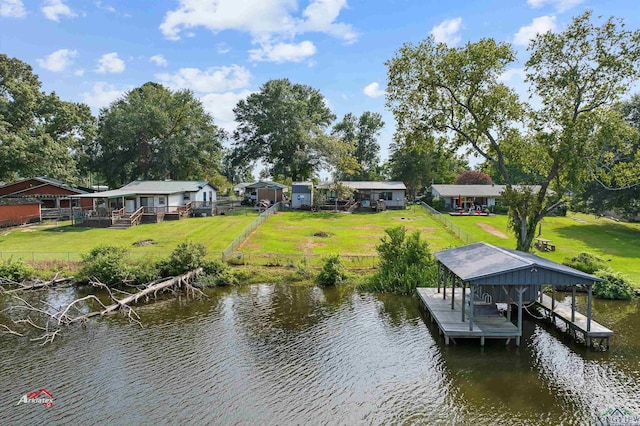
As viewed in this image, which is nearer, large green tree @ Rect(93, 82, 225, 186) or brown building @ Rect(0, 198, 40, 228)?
brown building @ Rect(0, 198, 40, 228)

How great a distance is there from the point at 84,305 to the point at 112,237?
13.5m

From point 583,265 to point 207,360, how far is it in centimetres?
2204

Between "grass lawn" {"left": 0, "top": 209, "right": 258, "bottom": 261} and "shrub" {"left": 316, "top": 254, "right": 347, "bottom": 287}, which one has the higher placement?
"grass lawn" {"left": 0, "top": 209, "right": 258, "bottom": 261}

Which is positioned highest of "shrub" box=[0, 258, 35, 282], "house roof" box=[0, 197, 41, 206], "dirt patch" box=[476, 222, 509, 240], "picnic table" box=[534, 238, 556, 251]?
"house roof" box=[0, 197, 41, 206]

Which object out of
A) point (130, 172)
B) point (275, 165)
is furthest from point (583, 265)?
point (130, 172)

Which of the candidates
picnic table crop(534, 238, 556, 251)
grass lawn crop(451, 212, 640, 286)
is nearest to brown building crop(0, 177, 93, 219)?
grass lawn crop(451, 212, 640, 286)

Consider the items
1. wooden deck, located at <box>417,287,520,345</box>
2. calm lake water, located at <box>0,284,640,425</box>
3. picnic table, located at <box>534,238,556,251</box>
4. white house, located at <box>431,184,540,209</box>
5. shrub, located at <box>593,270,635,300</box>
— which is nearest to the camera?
calm lake water, located at <box>0,284,640,425</box>

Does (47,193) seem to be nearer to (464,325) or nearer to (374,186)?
(374,186)

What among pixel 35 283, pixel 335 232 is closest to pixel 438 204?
pixel 335 232

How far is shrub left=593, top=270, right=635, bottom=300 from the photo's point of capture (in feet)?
71.8

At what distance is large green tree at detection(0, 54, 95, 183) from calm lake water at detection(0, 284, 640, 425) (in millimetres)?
30117

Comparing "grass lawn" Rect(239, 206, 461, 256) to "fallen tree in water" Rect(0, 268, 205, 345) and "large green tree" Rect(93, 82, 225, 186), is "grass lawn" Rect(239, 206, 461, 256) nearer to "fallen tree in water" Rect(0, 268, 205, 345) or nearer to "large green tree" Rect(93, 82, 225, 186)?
"fallen tree in water" Rect(0, 268, 205, 345)

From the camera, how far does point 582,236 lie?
1473 inches

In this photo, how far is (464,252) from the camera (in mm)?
20312
